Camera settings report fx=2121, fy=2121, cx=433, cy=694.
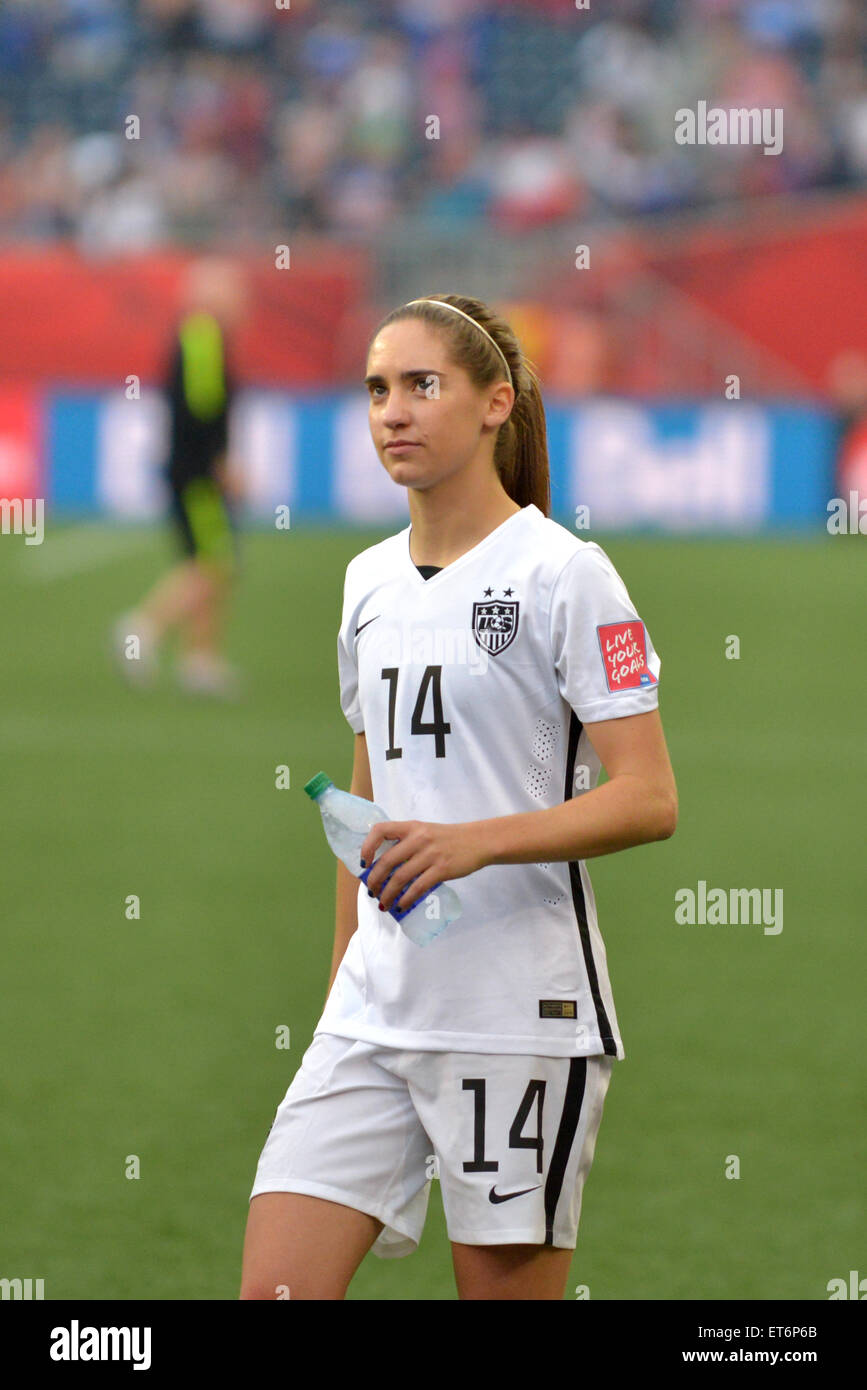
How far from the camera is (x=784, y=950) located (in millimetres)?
7340

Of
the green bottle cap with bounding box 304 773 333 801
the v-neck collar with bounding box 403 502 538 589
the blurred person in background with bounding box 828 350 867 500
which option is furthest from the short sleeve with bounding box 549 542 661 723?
the blurred person in background with bounding box 828 350 867 500

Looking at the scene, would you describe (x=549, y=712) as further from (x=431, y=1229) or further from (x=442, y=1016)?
(x=431, y=1229)

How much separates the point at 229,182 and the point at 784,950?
70.2 feet

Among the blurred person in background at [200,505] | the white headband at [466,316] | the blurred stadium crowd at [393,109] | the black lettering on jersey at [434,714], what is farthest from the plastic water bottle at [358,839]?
the blurred stadium crowd at [393,109]

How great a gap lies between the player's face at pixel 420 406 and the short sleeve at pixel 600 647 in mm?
266

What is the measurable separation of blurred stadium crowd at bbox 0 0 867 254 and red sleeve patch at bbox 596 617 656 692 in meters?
22.1

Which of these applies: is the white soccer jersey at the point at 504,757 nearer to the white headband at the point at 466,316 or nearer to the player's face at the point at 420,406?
the player's face at the point at 420,406

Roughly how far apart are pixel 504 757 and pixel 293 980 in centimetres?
367

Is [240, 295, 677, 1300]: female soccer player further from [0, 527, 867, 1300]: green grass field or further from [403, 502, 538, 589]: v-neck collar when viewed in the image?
[0, 527, 867, 1300]: green grass field

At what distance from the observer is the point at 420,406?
10.3 ft

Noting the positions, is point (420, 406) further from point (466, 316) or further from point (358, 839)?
point (358, 839)

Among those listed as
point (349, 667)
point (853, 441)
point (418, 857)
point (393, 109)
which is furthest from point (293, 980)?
point (393, 109)

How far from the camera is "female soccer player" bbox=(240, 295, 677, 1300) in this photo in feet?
10.1
